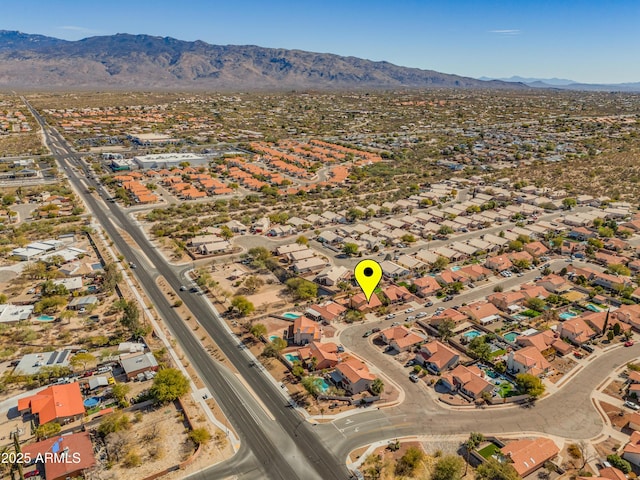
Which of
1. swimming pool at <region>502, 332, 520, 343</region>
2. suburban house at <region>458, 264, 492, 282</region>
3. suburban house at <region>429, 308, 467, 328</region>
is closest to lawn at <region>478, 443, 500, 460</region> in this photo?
swimming pool at <region>502, 332, 520, 343</region>

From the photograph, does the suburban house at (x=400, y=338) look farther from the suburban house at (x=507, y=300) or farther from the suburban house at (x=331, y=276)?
the suburban house at (x=507, y=300)

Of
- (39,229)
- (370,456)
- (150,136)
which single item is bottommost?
(370,456)

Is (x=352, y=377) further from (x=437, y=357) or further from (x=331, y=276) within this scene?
(x=331, y=276)

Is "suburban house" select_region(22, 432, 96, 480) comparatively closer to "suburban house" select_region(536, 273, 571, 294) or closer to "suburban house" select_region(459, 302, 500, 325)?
"suburban house" select_region(459, 302, 500, 325)

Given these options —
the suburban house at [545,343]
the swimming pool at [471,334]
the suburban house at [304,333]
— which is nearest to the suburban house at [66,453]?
the suburban house at [304,333]

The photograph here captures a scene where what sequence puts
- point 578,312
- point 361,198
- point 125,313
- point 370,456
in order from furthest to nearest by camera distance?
point 361,198
point 578,312
point 125,313
point 370,456

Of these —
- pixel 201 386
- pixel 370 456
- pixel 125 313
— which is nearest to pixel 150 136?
pixel 125 313

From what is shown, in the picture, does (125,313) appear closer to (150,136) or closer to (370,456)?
(370,456)
